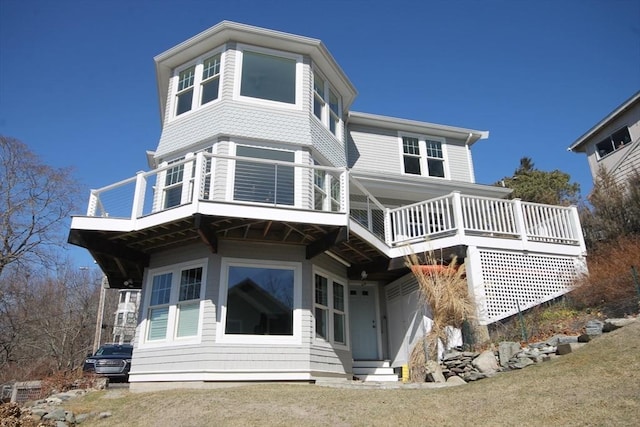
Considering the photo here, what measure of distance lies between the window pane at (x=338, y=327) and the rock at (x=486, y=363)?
134 inches

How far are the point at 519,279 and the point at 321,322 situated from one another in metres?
5.18

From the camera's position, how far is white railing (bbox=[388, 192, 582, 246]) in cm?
1180

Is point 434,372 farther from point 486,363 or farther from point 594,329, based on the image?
point 594,329

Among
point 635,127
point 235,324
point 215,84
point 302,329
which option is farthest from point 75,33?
point 635,127

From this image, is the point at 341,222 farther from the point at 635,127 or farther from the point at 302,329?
the point at 635,127

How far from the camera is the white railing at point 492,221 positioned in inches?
464

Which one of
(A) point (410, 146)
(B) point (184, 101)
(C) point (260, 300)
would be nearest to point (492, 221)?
(A) point (410, 146)

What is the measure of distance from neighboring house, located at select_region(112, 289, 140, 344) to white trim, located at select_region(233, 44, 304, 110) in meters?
27.2

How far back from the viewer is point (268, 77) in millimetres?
12625

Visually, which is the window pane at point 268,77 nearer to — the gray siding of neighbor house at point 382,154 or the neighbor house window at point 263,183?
the neighbor house window at point 263,183

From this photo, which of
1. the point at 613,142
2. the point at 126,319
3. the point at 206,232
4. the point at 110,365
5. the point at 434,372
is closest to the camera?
the point at 434,372

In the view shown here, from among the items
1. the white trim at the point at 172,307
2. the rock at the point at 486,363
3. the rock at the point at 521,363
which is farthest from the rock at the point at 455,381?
the white trim at the point at 172,307

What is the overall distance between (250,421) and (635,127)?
2211 centimetres

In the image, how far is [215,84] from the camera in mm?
12500
